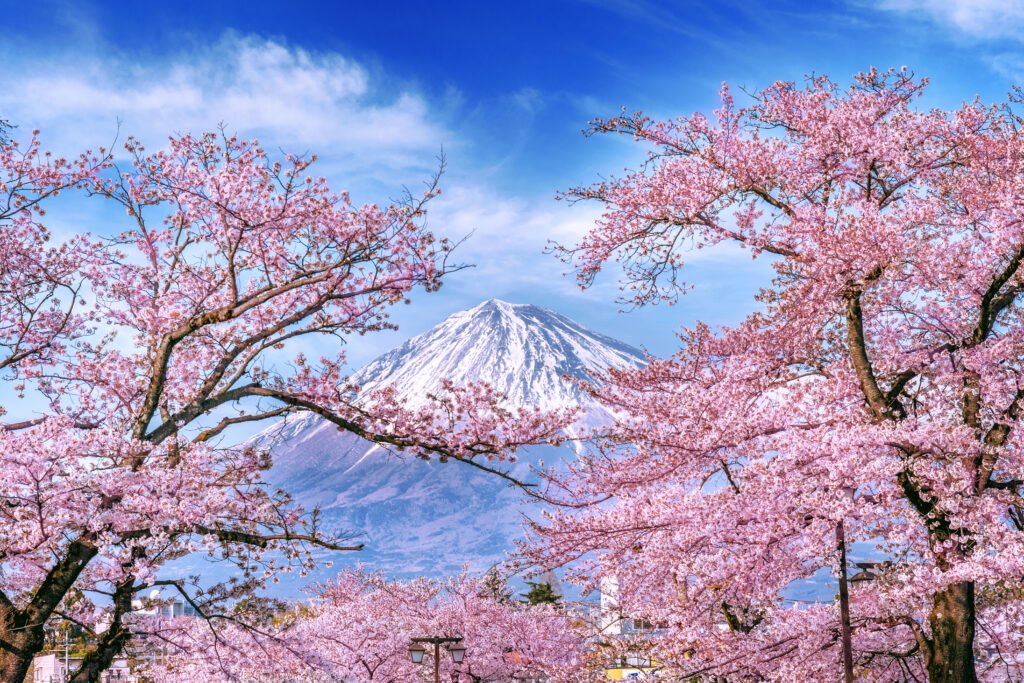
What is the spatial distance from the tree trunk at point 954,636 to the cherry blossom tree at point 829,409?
0.02 meters

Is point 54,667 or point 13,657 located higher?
point 54,667

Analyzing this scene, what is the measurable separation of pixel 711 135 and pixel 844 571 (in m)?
5.85

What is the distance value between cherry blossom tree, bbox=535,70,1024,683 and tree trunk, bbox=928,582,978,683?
0.08 ft

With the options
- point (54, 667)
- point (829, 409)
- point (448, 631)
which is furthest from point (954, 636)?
point (54, 667)

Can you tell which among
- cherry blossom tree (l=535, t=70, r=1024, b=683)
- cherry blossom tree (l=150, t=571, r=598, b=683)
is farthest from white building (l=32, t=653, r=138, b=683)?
cherry blossom tree (l=535, t=70, r=1024, b=683)

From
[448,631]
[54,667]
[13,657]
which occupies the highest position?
[448,631]

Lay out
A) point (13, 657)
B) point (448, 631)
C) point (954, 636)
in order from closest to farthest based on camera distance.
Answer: point (13, 657), point (954, 636), point (448, 631)

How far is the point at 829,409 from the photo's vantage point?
39.4ft

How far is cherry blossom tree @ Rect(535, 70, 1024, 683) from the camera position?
1066 centimetres

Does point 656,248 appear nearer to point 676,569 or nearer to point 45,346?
point 676,569

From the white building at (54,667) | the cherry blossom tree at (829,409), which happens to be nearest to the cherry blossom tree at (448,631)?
the white building at (54,667)

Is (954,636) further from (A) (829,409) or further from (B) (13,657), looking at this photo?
(B) (13,657)

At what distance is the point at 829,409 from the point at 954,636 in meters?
2.97

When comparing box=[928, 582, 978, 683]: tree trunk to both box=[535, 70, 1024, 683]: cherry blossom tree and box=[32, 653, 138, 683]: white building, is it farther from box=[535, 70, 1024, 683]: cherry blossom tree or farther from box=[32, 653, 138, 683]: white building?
box=[32, 653, 138, 683]: white building
